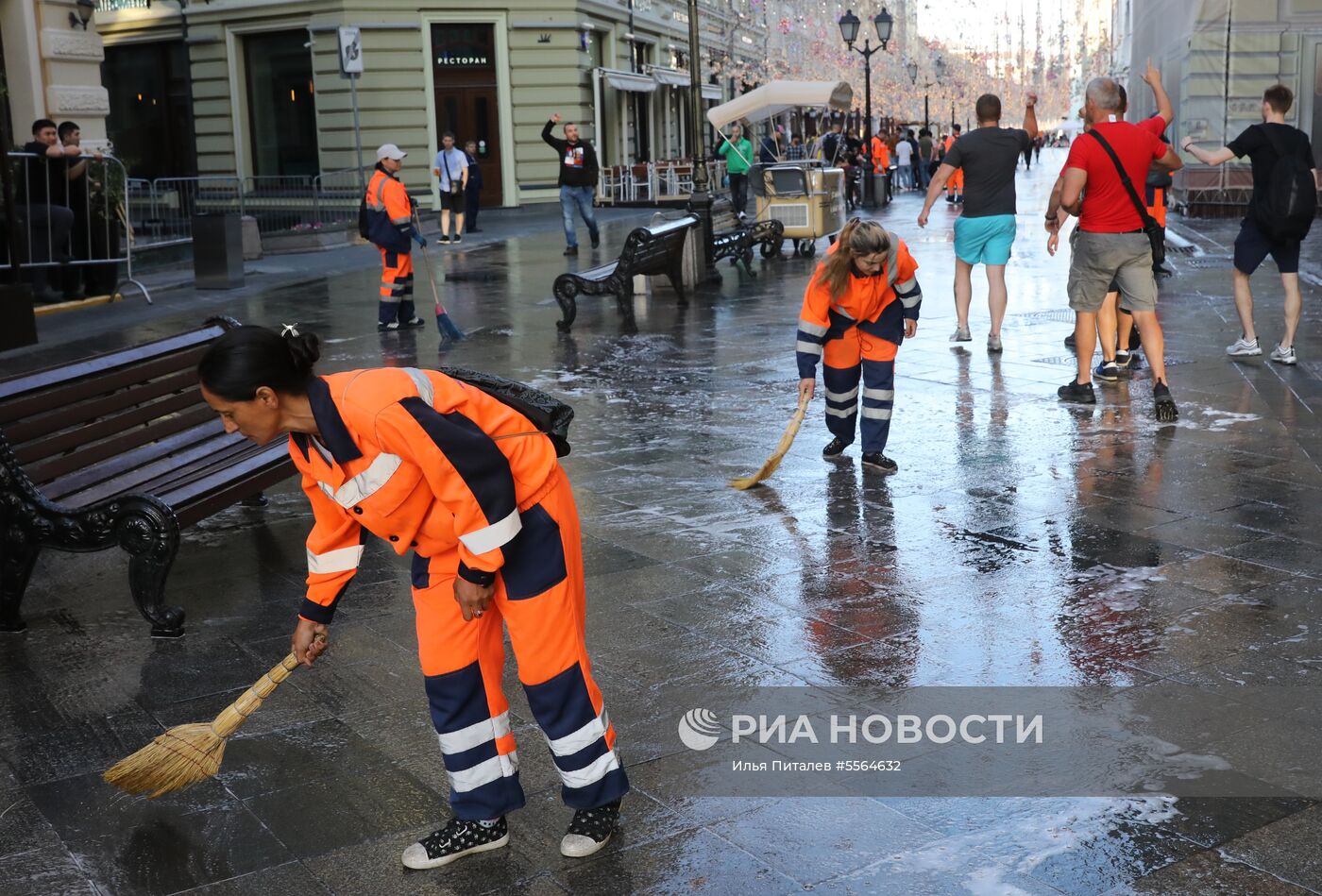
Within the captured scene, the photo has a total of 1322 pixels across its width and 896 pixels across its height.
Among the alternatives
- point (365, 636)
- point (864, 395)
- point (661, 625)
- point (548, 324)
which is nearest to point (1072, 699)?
point (661, 625)

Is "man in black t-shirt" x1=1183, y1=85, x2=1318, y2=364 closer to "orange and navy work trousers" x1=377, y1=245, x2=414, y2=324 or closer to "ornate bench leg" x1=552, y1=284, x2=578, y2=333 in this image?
"ornate bench leg" x1=552, y1=284, x2=578, y2=333

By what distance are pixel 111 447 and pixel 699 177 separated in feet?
43.4

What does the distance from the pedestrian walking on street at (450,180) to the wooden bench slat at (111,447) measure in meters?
17.5

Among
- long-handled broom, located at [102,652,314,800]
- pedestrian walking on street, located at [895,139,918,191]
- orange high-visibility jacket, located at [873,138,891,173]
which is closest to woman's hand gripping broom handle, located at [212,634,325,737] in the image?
long-handled broom, located at [102,652,314,800]

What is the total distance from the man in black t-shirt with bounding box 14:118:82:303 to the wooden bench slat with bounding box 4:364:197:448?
936 centimetres

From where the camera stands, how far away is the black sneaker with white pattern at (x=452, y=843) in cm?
348

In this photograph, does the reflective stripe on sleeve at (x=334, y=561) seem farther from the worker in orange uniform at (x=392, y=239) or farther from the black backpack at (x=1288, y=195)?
the worker in orange uniform at (x=392, y=239)

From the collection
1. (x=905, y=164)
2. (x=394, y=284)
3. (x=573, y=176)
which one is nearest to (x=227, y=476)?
(x=394, y=284)

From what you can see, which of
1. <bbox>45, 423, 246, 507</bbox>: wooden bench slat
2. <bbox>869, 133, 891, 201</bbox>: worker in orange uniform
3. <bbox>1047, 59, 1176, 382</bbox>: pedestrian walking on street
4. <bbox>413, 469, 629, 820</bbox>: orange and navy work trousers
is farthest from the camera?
<bbox>869, 133, 891, 201</bbox>: worker in orange uniform

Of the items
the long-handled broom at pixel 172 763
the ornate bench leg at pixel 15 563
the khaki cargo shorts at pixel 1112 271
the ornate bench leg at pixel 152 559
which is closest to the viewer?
the long-handled broom at pixel 172 763

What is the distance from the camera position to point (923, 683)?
450 cm

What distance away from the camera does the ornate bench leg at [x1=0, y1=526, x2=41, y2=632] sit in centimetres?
527

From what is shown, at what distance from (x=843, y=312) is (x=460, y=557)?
14.5 ft

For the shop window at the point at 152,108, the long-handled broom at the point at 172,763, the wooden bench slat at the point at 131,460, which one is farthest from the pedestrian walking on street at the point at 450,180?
the long-handled broom at the point at 172,763
